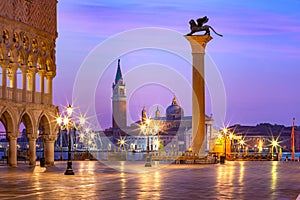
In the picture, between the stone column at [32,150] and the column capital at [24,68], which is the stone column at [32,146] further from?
the column capital at [24,68]

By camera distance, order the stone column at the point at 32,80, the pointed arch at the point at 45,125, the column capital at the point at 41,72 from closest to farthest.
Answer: the stone column at the point at 32,80
the column capital at the point at 41,72
the pointed arch at the point at 45,125

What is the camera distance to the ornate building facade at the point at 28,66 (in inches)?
1809

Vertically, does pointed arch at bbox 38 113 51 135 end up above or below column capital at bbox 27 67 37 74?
below

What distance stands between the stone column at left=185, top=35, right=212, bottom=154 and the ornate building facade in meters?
12.3

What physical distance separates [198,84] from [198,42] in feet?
11.6

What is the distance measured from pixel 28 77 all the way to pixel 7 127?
4.67 meters

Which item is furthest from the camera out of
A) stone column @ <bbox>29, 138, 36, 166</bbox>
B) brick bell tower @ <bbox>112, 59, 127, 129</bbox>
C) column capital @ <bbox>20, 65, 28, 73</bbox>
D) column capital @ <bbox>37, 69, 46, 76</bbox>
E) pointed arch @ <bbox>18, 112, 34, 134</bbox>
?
brick bell tower @ <bbox>112, 59, 127, 129</bbox>

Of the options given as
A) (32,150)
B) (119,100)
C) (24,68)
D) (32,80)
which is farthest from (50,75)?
(119,100)

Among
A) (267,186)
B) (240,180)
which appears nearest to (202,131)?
(240,180)

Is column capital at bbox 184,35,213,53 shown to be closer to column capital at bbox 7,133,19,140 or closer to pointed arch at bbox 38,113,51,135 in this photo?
pointed arch at bbox 38,113,51,135

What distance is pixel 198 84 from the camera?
58.3 m

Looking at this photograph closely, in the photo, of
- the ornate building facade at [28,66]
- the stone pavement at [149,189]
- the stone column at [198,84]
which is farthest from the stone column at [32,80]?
the stone pavement at [149,189]

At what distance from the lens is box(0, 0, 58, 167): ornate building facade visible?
151ft

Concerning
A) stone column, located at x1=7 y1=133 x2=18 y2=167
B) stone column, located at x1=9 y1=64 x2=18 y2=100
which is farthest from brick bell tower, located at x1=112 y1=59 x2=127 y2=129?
stone column, located at x1=9 y1=64 x2=18 y2=100
